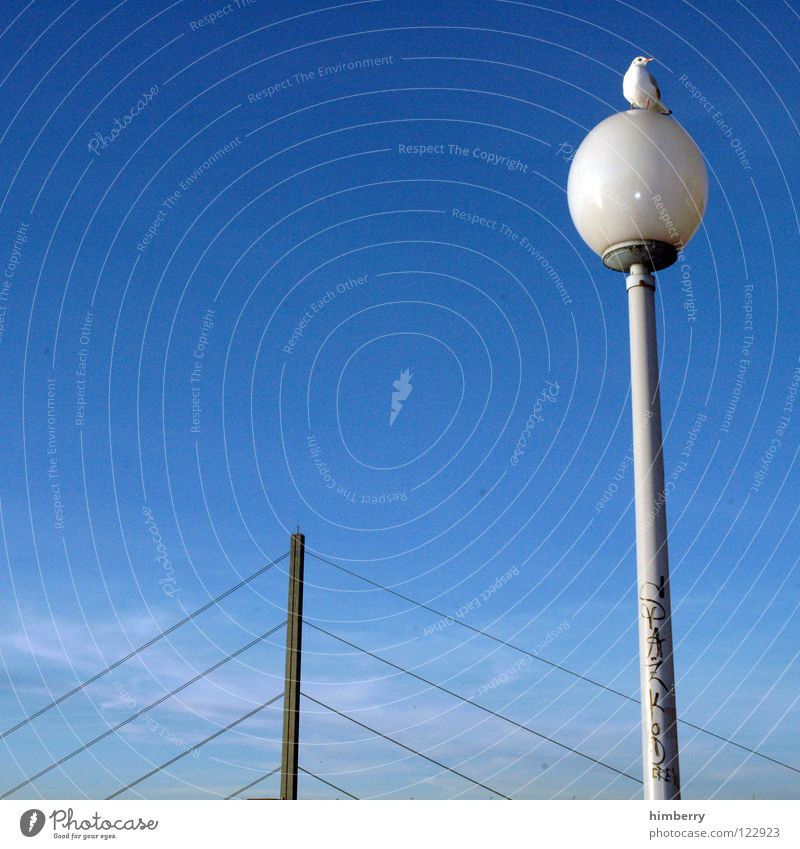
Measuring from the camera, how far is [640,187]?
19.4 meters

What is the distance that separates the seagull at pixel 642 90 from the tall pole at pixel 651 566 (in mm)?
3403

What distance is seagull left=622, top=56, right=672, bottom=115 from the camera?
20.3m

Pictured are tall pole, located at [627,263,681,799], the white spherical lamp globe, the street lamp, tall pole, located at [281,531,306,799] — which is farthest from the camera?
tall pole, located at [281,531,306,799]

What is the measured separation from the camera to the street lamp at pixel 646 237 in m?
17.8

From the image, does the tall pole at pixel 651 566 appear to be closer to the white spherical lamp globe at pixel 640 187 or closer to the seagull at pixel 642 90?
the white spherical lamp globe at pixel 640 187

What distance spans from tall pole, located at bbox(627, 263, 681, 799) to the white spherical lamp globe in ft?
2.67

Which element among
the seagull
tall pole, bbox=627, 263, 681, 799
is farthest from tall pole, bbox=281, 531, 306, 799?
the seagull

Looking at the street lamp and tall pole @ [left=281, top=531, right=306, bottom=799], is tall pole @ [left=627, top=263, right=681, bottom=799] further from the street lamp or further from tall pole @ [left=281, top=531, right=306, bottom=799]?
tall pole @ [left=281, top=531, right=306, bottom=799]

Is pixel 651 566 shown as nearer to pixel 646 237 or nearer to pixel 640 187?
pixel 646 237

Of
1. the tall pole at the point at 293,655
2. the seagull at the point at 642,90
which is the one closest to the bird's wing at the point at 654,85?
the seagull at the point at 642,90

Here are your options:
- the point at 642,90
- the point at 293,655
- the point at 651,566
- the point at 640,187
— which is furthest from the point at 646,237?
the point at 293,655
